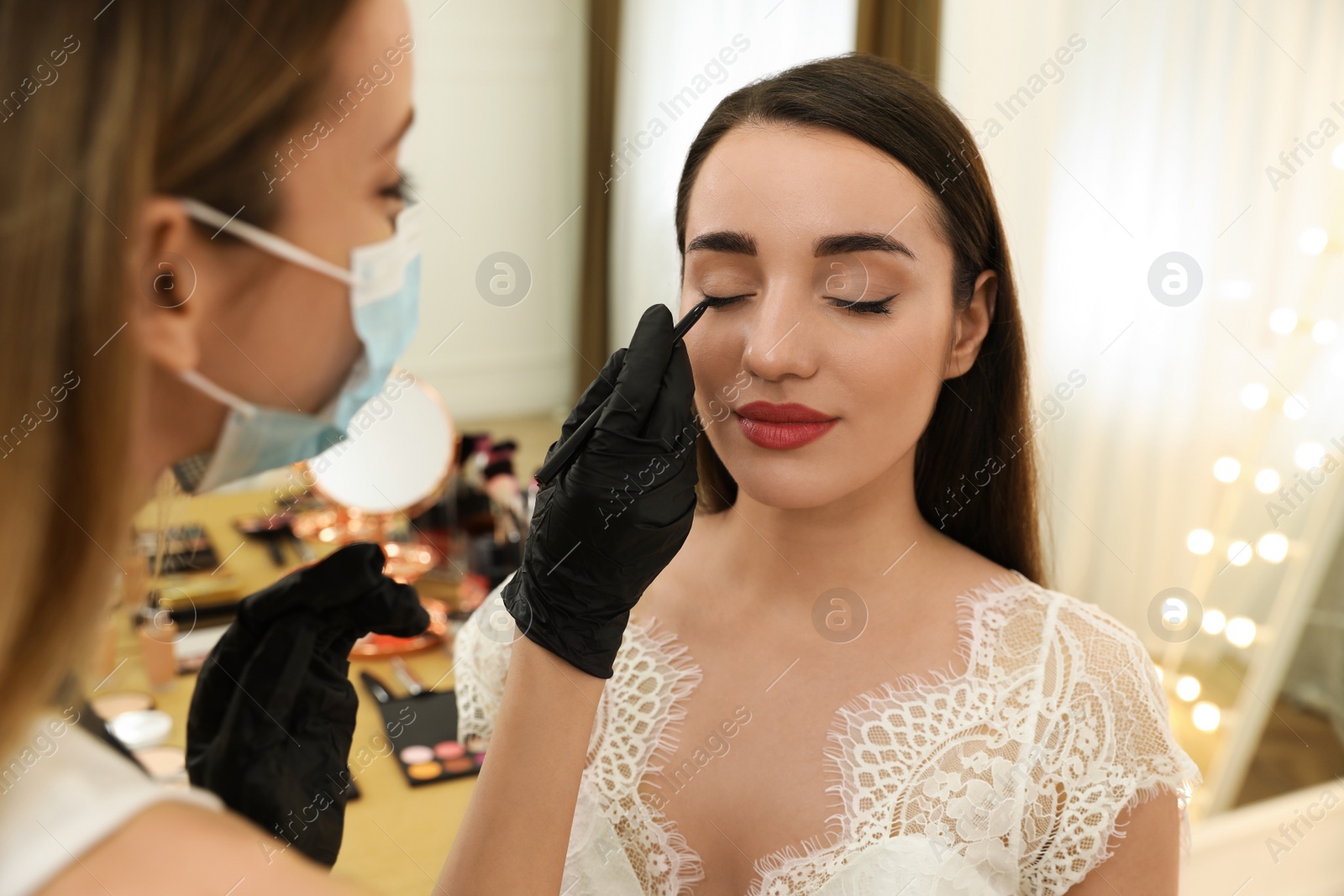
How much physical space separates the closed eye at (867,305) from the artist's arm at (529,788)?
424 millimetres

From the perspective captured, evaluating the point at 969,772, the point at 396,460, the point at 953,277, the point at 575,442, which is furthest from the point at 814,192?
the point at 396,460

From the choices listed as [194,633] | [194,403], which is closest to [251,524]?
[194,633]

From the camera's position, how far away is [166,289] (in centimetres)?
53

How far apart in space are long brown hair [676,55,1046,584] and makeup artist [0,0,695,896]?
51 centimetres

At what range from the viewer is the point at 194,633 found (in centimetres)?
193

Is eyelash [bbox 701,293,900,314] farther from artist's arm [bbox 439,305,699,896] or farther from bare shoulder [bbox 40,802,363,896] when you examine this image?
bare shoulder [bbox 40,802,363,896]

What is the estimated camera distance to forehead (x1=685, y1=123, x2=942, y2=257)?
3.18 feet

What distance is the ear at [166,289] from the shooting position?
1.64ft

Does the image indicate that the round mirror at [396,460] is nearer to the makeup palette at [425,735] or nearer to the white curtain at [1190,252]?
the makeup palette at [425,735]

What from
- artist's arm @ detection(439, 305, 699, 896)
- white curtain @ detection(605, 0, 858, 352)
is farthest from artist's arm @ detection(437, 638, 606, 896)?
white curtain @ detection(605, 0, 858, 352)

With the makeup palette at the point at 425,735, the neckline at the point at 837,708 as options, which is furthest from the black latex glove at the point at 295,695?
the makeup palette at the point at 425,735

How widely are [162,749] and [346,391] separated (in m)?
1.14

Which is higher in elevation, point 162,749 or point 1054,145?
point 1054,145

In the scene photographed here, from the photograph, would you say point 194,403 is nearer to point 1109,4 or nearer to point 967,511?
point 967,511
